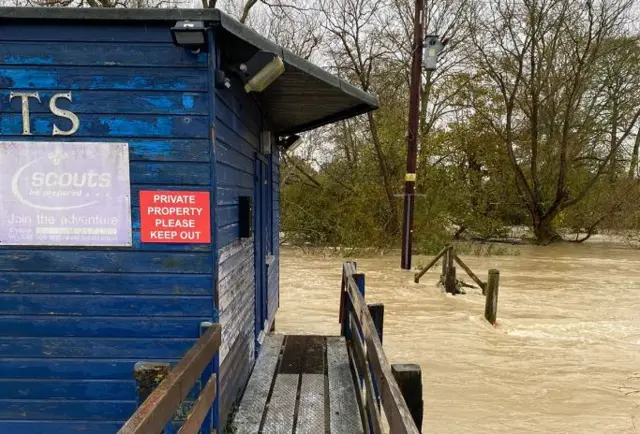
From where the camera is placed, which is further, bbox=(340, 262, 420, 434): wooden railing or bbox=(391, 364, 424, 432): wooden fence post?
bbox=(391, 364, 424, 432): wooden fence post

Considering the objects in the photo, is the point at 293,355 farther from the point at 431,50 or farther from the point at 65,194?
the point at 431,50

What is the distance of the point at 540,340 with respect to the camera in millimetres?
7926

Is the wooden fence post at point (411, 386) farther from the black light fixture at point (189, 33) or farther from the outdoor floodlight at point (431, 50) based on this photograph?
the outdoor floodlight at point (431, 50)

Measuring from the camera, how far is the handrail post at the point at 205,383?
3.00 m

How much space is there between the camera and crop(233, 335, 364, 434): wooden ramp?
3.66m

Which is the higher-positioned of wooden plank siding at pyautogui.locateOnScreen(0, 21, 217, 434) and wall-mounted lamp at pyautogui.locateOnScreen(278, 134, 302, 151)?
wall-mounted lamp at pyautogui.locateOnScreen(278, 134, 302, 151)

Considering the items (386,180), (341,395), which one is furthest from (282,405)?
(386,180)

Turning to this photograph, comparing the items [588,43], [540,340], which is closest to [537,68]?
[588,43]

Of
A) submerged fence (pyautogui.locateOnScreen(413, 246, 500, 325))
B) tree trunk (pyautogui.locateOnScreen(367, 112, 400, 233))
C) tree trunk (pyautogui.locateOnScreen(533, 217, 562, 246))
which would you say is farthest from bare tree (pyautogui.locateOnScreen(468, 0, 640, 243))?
submerged fence (pyautogui.locateOnScreen(413, 246, 500, 325))

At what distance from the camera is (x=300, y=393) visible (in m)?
4.25

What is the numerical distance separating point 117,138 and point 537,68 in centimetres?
2154

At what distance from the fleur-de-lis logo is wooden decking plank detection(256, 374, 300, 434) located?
96.3 inches

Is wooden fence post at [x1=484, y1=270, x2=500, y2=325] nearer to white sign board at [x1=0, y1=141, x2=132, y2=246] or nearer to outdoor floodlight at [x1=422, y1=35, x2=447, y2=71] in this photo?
white sign board at [x1=0, y1=141, x2=132, y2=246]

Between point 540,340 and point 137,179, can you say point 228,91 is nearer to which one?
point 137,179
